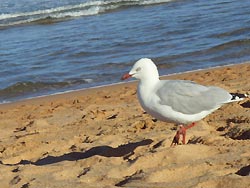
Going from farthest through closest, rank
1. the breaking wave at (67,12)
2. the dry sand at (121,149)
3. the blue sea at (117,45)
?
the breaking wave at (67,12) < the blue sea at (117,45) < the dry sand at (121,149)

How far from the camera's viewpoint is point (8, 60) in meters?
13.1

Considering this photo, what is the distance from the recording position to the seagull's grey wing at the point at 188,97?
198 inches

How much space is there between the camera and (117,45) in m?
13.7

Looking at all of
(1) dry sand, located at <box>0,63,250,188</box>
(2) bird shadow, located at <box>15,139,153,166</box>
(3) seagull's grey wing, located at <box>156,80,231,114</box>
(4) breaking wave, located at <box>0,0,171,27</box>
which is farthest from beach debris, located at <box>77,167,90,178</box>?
(4) breaking wave, located at <box>0,0,171,27</box>

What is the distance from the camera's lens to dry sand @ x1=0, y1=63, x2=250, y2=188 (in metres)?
4.25

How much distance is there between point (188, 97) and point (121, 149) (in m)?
0.79

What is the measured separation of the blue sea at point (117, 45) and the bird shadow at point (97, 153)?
496 centimetres

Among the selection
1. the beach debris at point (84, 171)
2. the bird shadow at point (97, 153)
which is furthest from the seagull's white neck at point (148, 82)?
the beach debris at point (84, 171)

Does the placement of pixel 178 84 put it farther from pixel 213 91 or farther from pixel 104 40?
pixel 104 40

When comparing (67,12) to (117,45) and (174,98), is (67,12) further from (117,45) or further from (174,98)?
(174,98)

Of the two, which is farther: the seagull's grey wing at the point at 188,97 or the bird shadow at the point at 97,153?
the bird shadow at the point at 97,153

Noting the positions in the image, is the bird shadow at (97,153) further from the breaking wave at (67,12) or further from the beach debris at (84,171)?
the breaking wave at (67,12)

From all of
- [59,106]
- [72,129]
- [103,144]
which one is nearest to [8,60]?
[59,106]

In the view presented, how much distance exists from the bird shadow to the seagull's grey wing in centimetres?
54
